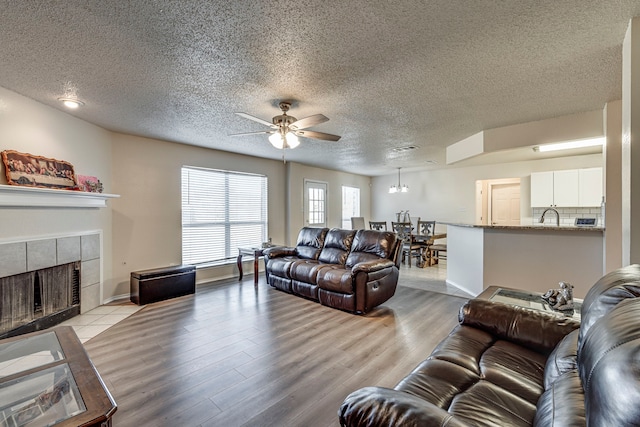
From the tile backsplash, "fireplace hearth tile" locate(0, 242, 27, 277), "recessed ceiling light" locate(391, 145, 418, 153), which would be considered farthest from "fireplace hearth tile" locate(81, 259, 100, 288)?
the tile backsplash

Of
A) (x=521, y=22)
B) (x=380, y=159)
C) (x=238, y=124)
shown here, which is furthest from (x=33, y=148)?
(x=380, y=159)

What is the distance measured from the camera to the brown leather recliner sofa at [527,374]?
0.65m

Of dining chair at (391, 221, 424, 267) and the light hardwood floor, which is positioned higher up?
dining chair at (391, 221, 424, 267)

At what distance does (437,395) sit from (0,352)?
2.56 meters

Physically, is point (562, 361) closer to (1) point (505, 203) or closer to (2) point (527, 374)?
(2) point (527, 374)

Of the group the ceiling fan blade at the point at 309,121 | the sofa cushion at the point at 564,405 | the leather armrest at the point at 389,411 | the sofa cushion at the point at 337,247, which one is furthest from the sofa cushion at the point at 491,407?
the sofa cushion at the point at 337,247

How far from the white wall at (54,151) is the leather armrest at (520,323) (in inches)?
167

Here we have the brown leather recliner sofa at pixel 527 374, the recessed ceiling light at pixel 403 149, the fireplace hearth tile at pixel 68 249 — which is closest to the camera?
the brown leather recliner sofa at pixel 527 374

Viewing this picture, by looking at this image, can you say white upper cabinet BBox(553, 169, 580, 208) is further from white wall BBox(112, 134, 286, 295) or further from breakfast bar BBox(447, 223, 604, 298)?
white wall BBox(112, 134, 286, 295)

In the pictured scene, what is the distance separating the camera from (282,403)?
74.4 inches

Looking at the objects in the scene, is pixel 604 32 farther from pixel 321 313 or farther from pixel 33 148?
pixel 33 148

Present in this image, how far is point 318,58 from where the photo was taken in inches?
85.1

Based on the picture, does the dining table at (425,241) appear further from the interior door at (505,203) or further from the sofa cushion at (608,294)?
the sofa cushion at (608,294)

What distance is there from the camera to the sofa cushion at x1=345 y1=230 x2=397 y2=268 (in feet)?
13.3
